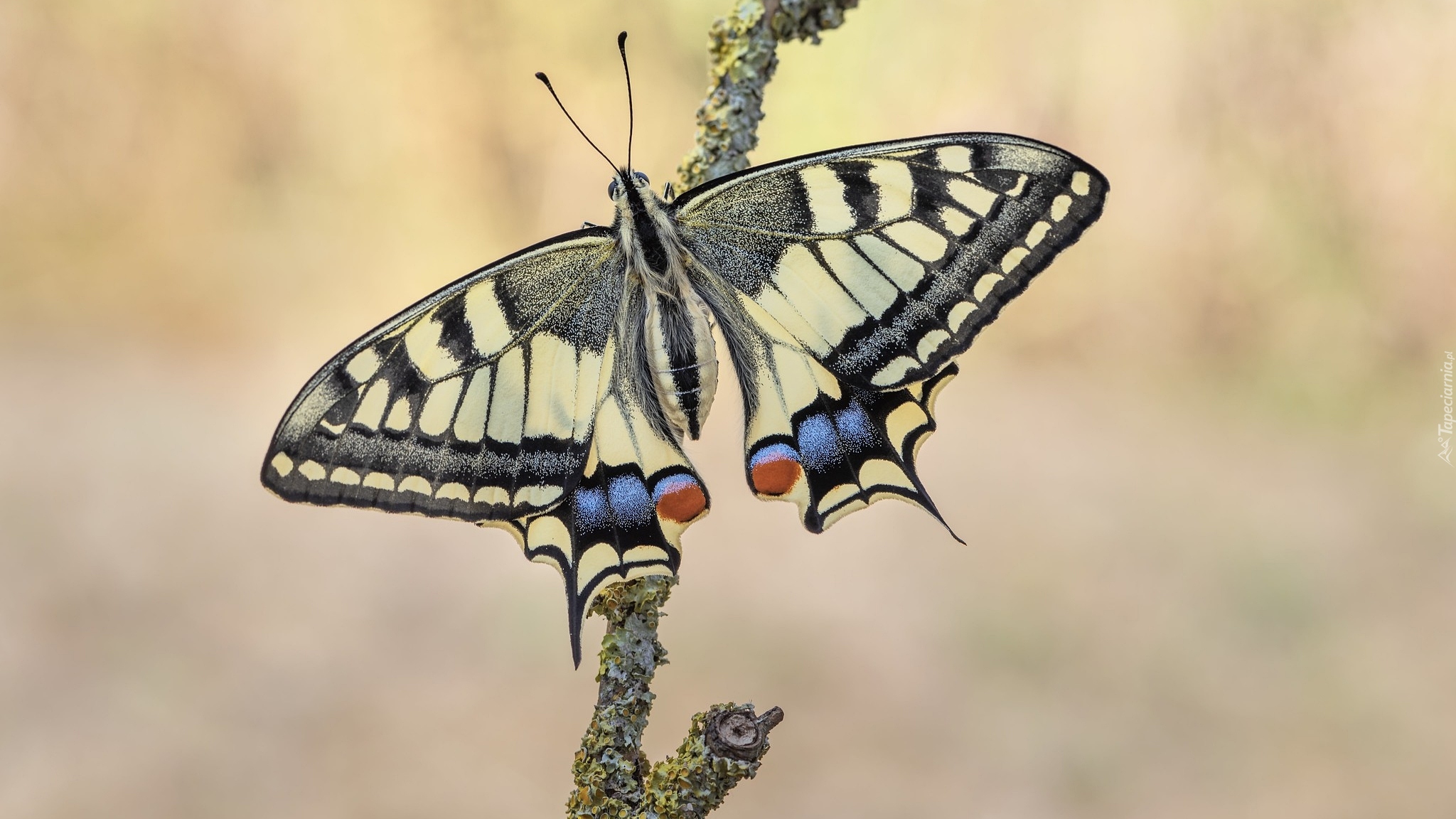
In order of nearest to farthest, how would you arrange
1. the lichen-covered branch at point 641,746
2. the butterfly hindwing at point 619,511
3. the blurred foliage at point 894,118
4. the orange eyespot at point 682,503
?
1. the lichen-covered branch at point 641,746
2. the butterfly hindwing at point 619,511
3. the orange eyespot at point 682,503
4. the blurred foliage at point 894,118

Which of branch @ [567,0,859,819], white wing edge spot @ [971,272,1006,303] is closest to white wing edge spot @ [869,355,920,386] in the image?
white wing edge spot @ [971,272,1006,303]

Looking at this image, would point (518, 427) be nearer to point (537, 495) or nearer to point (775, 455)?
point (537, 495)

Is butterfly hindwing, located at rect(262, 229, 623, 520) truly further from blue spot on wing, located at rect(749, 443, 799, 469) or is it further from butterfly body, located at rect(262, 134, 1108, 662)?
blue spot on wing, located at rect(749, 443, 799, 469)

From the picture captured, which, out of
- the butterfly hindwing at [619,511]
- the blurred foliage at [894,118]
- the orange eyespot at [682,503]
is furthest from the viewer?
the blurred foliage at [894,118]

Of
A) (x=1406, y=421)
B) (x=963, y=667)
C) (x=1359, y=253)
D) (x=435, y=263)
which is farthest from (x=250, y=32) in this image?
(x=1406, y=421)

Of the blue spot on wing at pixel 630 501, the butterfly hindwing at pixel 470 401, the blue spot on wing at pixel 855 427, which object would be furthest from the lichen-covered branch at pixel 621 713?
the blue spot on wing at pixel 855 427

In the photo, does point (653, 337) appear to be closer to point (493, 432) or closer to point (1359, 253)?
point (493, 432)

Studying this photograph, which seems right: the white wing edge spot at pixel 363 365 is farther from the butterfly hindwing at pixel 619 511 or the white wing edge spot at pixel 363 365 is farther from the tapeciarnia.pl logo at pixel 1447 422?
the tapeciarnia.pl logo at pixel 1447 422
